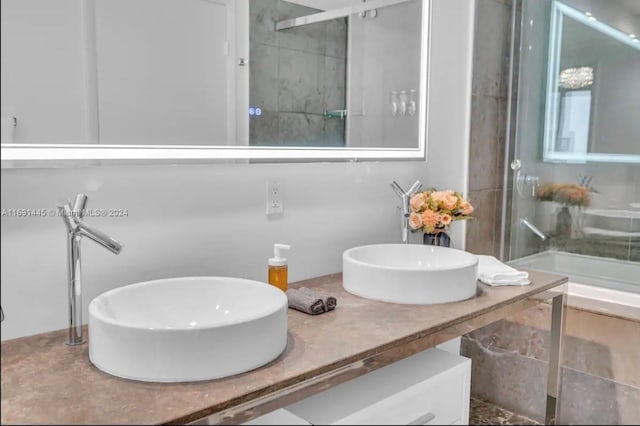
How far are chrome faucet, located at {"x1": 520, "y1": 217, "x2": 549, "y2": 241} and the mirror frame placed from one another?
0.98 ft

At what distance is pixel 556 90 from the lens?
8.81ft

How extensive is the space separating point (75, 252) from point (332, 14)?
115cm

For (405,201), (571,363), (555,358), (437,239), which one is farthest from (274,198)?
(571,363)

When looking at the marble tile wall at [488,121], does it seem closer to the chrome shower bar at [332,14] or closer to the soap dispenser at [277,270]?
the chrome shower bar at [332,14]

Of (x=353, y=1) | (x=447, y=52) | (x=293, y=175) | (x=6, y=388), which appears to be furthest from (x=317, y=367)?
(x=447, y=52)

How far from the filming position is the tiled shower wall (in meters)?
1.95

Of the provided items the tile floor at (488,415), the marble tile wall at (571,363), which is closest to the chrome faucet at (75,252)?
the tile floor at (488,415)

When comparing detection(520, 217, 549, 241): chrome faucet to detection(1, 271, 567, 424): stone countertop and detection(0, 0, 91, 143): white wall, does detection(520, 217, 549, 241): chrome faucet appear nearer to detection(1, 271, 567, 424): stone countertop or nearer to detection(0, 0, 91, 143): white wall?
detection(1, 271, 567, 424): stone countertop

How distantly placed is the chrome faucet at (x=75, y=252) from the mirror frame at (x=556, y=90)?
216 cm

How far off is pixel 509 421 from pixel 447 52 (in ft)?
4.47

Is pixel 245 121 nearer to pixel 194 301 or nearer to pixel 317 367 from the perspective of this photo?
pixel 194 301

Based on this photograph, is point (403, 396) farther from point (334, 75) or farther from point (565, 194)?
point (565, 194)

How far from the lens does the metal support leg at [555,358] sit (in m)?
1.99

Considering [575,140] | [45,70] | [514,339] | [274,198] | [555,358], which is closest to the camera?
[45,70]
